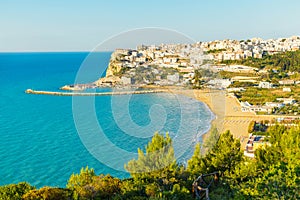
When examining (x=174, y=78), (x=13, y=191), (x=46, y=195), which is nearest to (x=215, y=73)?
(x=174, y=78)

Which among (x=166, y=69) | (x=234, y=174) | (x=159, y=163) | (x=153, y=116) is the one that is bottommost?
(x=234, y=174)

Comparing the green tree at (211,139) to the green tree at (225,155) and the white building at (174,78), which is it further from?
the white building at (174,78)

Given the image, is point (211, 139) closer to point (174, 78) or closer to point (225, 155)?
point (225, 155)

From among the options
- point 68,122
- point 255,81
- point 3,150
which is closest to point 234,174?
point 3,150

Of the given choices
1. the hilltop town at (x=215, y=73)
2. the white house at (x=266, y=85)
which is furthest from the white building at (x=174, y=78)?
the white house at (x=266, y=85)

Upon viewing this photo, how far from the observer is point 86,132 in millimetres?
3559

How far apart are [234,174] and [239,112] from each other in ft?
40.9

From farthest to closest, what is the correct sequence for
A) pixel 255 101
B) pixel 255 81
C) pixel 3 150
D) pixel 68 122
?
pixel 255 81, pixel 255 101, pixel 68 122, pixel 3 150

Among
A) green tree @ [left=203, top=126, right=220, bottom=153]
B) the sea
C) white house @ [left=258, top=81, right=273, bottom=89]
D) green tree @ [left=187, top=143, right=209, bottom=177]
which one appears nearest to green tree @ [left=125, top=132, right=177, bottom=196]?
the sea

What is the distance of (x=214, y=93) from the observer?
4.67 metres

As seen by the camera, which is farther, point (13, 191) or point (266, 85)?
point (266, 85)

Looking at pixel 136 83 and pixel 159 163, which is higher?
pixel 136 83

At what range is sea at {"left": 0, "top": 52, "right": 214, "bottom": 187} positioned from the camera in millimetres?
3910

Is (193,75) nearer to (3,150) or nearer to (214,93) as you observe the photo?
(214,93)
